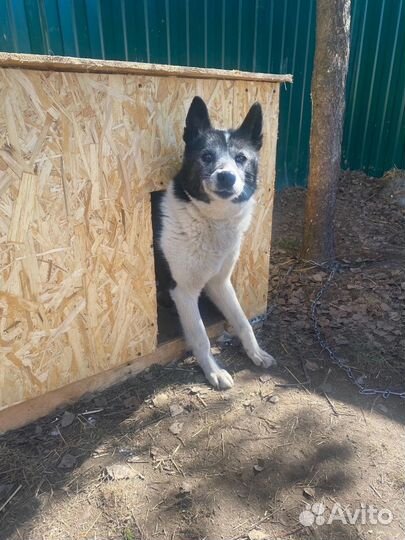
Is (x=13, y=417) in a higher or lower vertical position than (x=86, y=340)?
lower

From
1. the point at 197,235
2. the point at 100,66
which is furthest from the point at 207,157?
the point at 100,66

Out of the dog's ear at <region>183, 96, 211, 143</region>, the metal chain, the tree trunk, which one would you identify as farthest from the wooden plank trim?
the tree trunk

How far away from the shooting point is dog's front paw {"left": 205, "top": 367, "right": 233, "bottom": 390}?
280 cm

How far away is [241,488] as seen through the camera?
6.82 feet

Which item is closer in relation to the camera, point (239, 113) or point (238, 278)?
point (239, 113)

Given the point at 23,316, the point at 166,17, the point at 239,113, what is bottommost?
the point at 23,316

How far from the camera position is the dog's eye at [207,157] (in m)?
2.52

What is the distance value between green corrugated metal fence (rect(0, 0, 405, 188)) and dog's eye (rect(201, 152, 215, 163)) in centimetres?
230

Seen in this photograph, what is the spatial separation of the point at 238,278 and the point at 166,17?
3.13 meters

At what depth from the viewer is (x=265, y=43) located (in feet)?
17.2

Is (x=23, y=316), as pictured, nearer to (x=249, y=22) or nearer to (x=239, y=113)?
(x=239, y=113)

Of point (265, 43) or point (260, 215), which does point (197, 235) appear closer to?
point (260, 215)

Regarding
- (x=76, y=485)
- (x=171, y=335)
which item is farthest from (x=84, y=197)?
(x=76, y=485)

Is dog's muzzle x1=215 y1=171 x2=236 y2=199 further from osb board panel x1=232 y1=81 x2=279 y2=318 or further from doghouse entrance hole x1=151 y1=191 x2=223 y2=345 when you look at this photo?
osb board panel x1=232 y1=81 x2=279 y2=318
